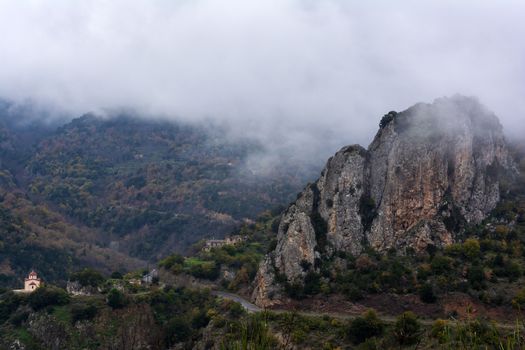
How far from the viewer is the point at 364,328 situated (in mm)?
50781

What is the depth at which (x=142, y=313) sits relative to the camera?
70.4m

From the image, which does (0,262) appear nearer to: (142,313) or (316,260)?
(142,313)

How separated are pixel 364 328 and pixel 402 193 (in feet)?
72.9

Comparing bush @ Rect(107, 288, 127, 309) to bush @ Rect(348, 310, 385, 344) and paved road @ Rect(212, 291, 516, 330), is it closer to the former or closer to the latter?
paved road @ Rect(212, 291, 516, 330)

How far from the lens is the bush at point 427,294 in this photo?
186 ft

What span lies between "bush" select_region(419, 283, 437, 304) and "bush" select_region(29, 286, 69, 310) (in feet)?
145

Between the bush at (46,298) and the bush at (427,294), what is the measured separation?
4429 centimetres

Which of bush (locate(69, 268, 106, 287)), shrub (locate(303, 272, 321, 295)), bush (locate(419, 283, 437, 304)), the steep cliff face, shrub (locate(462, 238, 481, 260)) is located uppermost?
the steep cliff face

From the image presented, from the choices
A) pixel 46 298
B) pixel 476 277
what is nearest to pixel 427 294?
pixel 476 277

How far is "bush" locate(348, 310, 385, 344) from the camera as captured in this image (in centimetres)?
5053

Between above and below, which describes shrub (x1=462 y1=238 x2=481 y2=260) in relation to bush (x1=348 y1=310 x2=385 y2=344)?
above

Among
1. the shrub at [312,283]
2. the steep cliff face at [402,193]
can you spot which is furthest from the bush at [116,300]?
the shrub at [312,283]

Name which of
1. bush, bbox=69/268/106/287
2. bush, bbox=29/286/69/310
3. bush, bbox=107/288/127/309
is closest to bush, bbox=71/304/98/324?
bush, bbox=107/288/127/309

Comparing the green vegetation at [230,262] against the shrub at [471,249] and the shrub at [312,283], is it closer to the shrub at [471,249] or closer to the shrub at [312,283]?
the shrub at [312,283]
